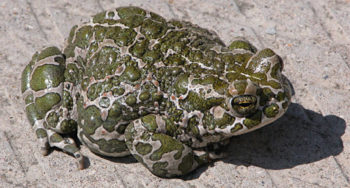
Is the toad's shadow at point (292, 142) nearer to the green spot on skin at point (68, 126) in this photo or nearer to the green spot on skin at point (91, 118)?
the green spot on skin at point (91, 118)

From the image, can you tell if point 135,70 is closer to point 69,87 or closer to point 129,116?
point 129,116

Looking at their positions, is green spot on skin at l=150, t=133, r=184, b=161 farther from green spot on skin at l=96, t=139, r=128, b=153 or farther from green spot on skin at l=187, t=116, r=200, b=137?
green spot on skin at l=96, t=139, r=128, b=153

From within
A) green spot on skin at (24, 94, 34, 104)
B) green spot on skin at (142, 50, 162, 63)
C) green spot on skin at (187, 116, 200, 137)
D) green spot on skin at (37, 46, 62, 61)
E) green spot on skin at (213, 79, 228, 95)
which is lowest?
green spot on skin at (187, 116, 200, 137)

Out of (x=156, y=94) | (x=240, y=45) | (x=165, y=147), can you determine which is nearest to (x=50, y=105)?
(x=156, y=94)

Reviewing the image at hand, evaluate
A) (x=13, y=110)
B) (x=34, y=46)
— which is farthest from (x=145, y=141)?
(x=34, y=46)

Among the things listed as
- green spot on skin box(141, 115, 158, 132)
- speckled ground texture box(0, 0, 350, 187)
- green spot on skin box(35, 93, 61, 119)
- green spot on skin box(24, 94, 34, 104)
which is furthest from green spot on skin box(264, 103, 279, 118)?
green spot on skin box(24, 94, 34, 104)

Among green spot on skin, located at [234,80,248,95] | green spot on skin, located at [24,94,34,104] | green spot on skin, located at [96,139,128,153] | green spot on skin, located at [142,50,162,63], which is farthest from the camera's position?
green spot on skin, located at [24,94,34,104]

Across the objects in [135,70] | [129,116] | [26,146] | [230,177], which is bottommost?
[230,177]

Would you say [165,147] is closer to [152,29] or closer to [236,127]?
[236,127]
